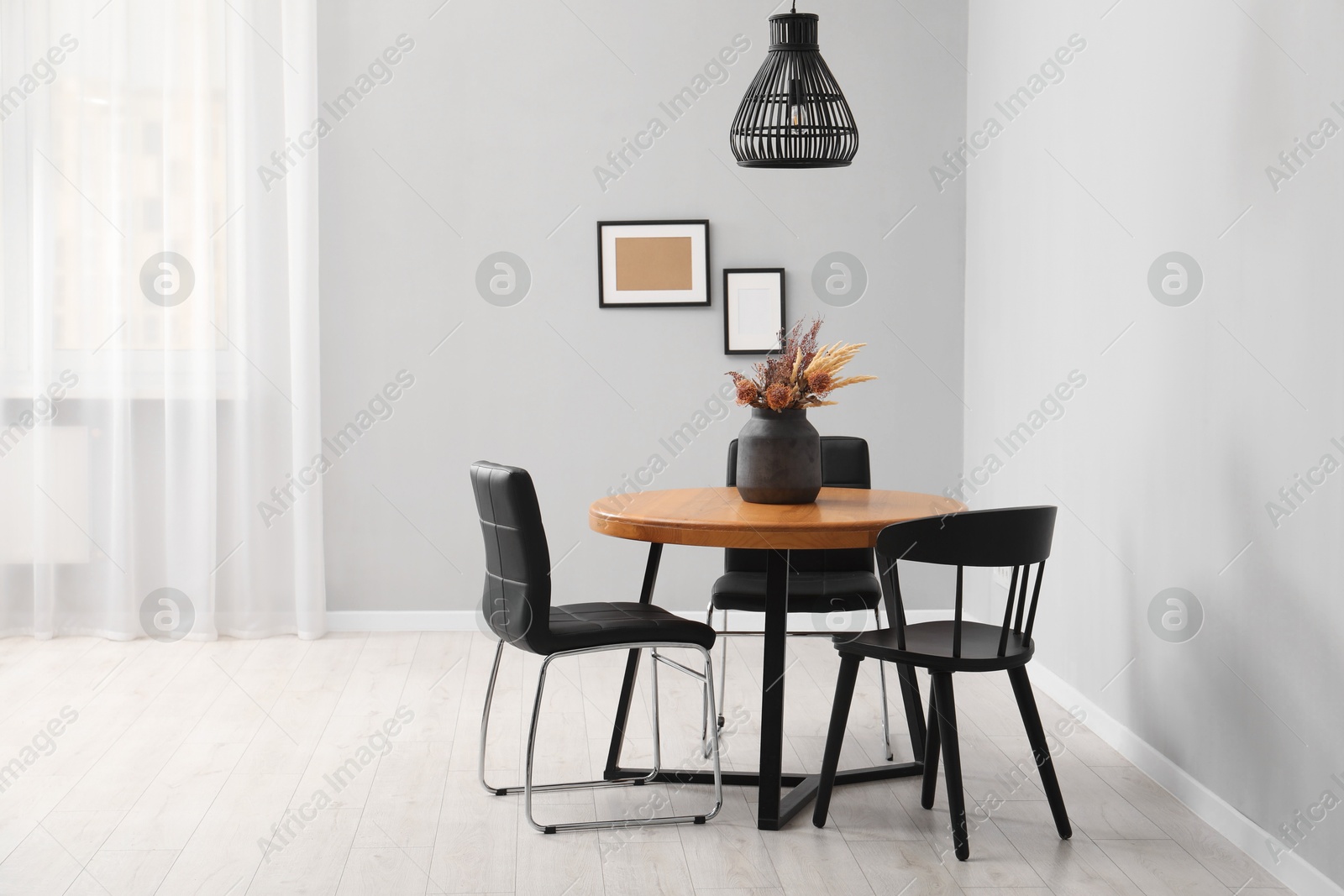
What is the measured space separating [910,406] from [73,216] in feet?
11.2

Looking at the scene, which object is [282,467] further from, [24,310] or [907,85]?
[907,85]

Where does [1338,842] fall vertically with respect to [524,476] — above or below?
below

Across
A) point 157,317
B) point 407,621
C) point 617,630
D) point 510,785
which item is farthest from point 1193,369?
point 157,317

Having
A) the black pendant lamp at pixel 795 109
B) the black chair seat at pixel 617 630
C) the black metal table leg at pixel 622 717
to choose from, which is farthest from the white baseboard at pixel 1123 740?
the black pendant lamp at pixel 795 109

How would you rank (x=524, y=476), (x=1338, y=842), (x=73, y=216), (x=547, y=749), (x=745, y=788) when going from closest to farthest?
(x=1338, y=842)
(x=524, y=476)
(x=745, y=788)
(x=547, y=749)
(x=73, y=216)

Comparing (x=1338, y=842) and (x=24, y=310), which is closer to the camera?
(x=1338, y=842)

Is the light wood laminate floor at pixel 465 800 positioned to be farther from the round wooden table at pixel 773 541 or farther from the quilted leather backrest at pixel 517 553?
the quilted leather backrest at pixel 517 553

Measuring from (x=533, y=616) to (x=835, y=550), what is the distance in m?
1.27

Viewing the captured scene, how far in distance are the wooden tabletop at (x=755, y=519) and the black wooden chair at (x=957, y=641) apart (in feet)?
0.46

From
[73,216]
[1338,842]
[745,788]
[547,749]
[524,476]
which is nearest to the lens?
[1338,842]

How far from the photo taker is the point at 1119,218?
3.25 meters

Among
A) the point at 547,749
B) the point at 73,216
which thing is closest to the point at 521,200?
the point at 73,216

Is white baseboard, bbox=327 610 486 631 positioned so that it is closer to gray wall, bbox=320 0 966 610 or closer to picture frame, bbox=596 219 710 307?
gray wall, bbox=320 0 966 610

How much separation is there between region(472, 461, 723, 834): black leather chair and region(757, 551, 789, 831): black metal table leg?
114 millimetres
